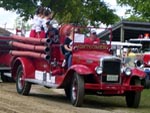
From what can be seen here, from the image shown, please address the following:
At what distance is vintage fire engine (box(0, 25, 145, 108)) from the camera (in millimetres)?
13820

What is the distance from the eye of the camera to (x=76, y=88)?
13.9 meters

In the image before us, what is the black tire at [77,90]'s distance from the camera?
13578 millimetres

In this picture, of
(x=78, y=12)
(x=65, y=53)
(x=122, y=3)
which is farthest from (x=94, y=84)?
(x=122, y=3)

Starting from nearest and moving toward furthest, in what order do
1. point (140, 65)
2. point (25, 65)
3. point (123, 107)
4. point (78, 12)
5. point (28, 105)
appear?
point (28, 105), point (123, 107), point (25, 65), point (140, 65), point (78, 12)

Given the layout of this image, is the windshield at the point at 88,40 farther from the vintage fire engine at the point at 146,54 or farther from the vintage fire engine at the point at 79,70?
the vintage fire engine at the point at 146,54

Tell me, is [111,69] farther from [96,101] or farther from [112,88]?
[96,101]

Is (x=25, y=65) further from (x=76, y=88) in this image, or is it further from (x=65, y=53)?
(x=76, y=88)

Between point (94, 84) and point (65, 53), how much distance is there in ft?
5.55

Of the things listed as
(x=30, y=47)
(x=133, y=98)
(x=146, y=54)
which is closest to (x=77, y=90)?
(x=133, y=98)

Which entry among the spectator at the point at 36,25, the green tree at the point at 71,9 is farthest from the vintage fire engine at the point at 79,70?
the green tree at the point at 71,9

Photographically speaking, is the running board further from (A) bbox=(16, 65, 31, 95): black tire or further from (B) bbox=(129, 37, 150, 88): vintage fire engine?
(B) bbox=(129, 37, 150, 88): vintage fire engine

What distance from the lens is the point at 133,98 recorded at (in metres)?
→ 14.6

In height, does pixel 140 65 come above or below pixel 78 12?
below

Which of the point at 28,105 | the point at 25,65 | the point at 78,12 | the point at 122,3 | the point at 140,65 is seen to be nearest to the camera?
the point at 28,105
